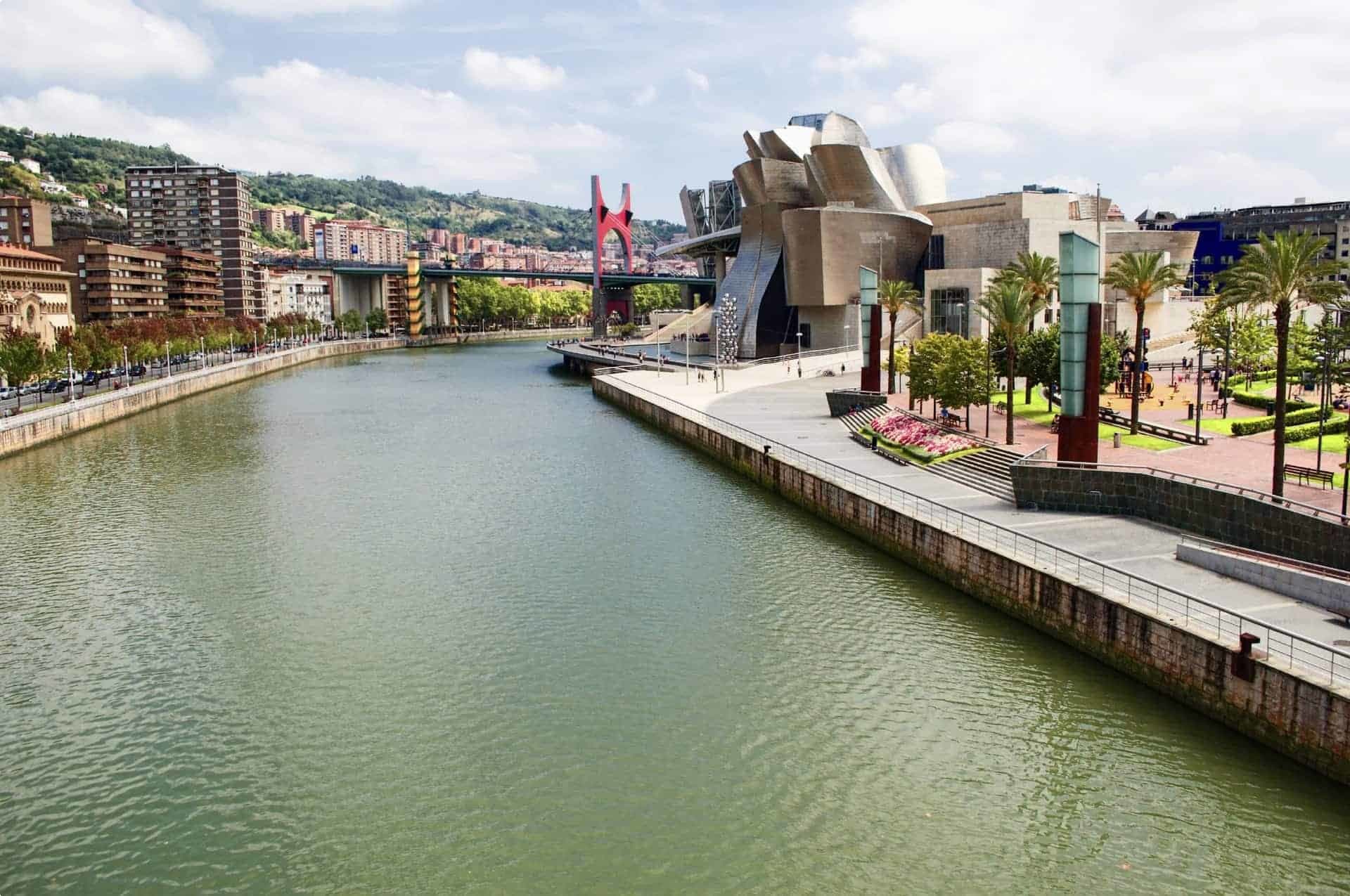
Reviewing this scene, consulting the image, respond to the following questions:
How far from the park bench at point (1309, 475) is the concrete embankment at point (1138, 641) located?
765 centimetres

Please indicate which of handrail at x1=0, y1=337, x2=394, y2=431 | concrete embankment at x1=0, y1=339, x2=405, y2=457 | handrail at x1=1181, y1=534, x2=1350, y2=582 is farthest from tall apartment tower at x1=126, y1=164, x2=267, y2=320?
handrail at x1=1181, y1=534, x2=1350, y2=582

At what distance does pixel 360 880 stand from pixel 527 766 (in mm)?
3060

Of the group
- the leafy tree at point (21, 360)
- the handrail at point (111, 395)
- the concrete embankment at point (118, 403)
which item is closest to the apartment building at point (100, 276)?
the handrail at point (111, 395)

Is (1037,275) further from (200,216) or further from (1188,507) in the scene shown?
(200,216)

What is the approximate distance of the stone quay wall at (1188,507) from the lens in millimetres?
17641

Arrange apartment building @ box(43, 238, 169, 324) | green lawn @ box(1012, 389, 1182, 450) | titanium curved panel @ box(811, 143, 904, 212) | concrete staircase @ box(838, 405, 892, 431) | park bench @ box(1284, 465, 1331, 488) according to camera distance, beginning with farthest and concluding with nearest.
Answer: apartment building @ box(43, 238, 169, 324), titanium curved panel @ box(811, 143, 904, 212), concrete staircase @ box(838, 405, 892, 431), green lawn @ box(1012, 389, 1182, 450), park bench @ box(1284, 465, 1331, 488)

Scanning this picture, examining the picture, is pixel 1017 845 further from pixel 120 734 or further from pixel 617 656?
pixel 120 734

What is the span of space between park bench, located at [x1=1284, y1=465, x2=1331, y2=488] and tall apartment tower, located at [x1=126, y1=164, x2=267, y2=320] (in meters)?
132

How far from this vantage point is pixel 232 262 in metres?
135

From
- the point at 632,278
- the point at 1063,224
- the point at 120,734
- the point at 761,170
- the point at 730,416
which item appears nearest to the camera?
the point at 120,734

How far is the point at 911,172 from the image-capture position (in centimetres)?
8000

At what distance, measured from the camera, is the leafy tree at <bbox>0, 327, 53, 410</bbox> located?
5331 cm

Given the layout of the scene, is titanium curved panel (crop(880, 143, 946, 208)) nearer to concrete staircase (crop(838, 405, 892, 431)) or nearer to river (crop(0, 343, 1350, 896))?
concrete staircase (crop(838, 405, 892, 431))

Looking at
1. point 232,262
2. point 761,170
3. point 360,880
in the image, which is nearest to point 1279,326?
point 360,880
